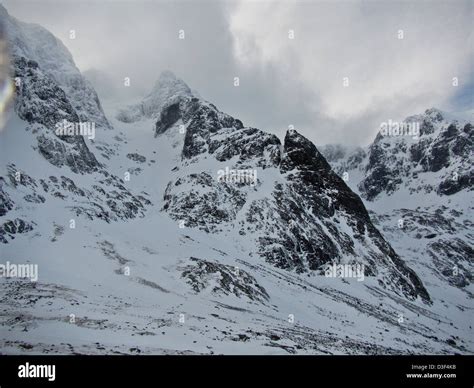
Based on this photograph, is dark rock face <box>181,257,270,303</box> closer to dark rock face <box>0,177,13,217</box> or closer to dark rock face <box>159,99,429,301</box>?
dark rock face <box>159,99,429,301</box>

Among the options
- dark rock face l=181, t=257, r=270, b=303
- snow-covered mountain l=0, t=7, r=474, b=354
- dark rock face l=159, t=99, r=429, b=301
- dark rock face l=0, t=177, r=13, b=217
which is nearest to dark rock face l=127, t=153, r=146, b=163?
snow-covered mountain l=0, t=7, r=474, b=354

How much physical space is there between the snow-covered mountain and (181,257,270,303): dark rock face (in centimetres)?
29

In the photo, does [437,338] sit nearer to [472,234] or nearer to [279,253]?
[279,253]

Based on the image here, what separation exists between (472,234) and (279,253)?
138 meters

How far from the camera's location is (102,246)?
61.8m
